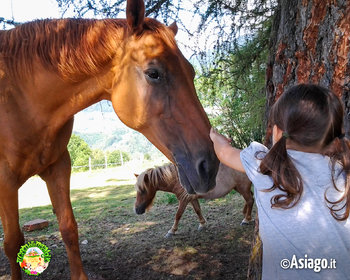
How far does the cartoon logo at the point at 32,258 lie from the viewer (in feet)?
9.53

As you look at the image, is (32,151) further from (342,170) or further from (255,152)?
(342,170)

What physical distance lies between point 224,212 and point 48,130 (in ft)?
15.2

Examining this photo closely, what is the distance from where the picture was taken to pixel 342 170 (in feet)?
4.16

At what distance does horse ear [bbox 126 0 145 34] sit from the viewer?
206 centimetres

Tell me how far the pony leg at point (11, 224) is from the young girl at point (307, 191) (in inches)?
83.0

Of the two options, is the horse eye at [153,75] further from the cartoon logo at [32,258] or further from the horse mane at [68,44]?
the cartoon logo at [32,258]

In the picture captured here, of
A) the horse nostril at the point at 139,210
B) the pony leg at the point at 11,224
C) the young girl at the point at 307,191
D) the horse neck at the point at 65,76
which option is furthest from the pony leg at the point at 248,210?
the young girl at the point at 307,191

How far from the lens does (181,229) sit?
5.38 metres

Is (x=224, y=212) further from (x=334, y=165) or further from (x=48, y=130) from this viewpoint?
(x=334, y=165)

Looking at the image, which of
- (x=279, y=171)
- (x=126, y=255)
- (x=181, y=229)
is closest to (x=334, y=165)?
(x=279, y=171)

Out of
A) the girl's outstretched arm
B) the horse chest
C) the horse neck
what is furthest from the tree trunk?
the horse chest

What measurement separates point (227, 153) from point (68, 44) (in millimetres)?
1488

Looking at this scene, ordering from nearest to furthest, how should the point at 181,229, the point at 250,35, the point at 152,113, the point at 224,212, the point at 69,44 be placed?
the point at 152,113, the point at 69,44, the point at 250,35, the point at 181,229, the point at 224,212

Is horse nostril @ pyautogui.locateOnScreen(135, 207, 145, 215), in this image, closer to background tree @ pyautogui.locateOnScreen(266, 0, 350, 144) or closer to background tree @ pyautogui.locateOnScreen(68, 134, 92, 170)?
background tree @ pyautogui.locateOnScreen(266, 0, 350, 144)
